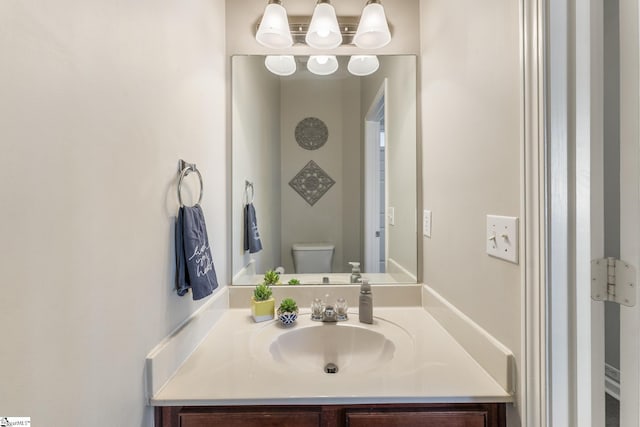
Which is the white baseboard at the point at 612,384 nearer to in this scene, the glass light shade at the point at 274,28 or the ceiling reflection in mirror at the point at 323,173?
the ceiling reflection in mirror at the point at 323,173

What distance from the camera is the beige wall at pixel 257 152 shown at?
56.0 inches

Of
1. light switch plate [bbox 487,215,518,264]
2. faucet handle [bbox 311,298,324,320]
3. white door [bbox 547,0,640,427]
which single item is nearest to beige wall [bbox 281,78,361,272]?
faucet handle [bbox 311,298,324,320]

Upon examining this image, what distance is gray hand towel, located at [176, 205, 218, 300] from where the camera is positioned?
2.84ft

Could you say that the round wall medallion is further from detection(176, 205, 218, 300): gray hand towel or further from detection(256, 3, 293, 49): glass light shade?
detection(176, 205, 218, 300): gray hand towel

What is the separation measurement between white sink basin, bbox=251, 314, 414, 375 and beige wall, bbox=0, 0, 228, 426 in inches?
14.8

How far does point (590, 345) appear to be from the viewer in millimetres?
Result: 649

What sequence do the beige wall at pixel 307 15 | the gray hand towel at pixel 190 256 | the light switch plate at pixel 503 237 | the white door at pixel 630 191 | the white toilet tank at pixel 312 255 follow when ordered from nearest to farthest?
the white door at pixel 630 191
the light switch plate at pixel 503 237
the gray hand towel at pixel 190 256
the beige wall at pixel 307 15
the white toilet tank at pixel 312 255

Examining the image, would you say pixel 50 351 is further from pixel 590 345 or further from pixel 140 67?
pixel 590 345

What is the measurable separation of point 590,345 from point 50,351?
99 centimetres

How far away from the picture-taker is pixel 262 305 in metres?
1.23

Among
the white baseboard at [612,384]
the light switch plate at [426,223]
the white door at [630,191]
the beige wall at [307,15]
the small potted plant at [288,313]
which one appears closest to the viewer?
the white door at [630,191]

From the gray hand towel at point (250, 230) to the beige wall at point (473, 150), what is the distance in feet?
2.54

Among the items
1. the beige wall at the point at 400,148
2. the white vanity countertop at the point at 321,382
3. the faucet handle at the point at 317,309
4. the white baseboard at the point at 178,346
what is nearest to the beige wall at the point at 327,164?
the beige wall at the point at 400,148

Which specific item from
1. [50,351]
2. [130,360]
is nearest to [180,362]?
[130,360]
